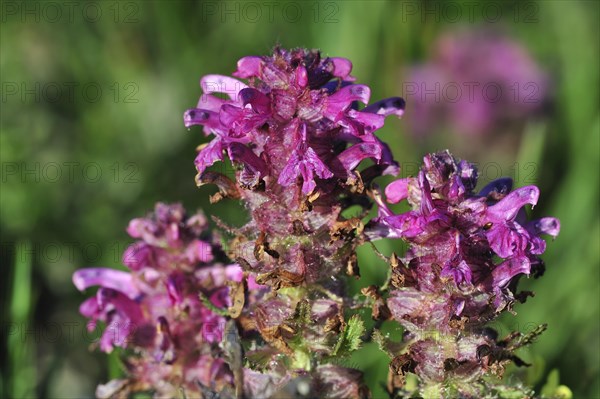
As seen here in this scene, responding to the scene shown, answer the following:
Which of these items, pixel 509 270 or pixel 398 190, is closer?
pixel 509 270

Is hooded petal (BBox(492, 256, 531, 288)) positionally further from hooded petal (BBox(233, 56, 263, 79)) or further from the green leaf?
hooded petal (BBox(233, 56, 263, 79))

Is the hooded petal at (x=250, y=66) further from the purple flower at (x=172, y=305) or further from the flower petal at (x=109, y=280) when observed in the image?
the flower petal at (x=109, y=280)

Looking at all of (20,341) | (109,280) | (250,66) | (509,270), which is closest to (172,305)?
(109,280)

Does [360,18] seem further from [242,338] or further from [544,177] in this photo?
[242,338]

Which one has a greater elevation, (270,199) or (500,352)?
(270,199)

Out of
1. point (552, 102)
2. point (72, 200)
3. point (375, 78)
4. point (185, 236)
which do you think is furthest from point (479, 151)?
point (185, 236)

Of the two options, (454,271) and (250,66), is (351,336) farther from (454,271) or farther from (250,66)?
(250,66)

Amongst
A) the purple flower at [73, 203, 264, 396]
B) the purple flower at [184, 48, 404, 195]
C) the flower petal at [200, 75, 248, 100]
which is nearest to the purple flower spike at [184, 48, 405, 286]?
the purple flower at [184, 48, 404, 195]
